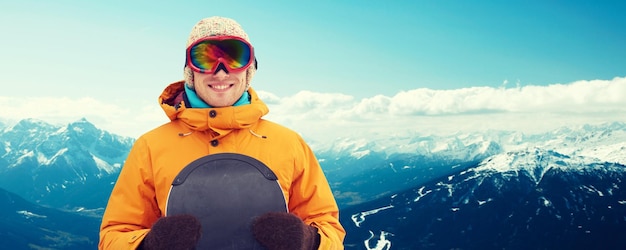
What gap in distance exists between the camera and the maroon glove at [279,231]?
4.79 meters

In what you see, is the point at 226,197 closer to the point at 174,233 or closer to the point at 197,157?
the point at 174,233

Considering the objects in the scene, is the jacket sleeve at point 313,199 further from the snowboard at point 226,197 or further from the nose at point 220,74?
the nose at point 220,74

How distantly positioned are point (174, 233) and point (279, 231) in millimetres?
1089

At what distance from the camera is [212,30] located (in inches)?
235

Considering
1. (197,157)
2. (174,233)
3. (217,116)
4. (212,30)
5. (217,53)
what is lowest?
(174,233)

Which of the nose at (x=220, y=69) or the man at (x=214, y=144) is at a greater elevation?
the nose at (x=220, y=69)

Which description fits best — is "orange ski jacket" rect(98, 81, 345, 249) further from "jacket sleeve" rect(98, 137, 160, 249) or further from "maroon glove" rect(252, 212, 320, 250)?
"maroon glove" rect(252, 212, 320, 250)

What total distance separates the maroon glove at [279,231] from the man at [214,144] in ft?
0.96

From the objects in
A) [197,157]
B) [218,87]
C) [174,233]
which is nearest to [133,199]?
[197,157]

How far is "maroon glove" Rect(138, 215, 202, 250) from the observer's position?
4.65m

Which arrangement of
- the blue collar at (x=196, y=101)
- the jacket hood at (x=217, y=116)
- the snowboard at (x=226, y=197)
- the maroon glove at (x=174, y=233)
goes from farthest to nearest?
the blue collar at (x=196, y=101)
the jacket hood at (x=217, y=116)
the snowboard at (x=226, y=197)
the maroon glove at (x=174, y=233)

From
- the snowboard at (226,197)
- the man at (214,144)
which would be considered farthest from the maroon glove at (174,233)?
the man at (214,144)

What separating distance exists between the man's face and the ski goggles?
8cm

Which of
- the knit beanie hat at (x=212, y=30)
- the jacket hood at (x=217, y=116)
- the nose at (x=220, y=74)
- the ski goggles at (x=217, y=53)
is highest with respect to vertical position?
the knit beanie hat at (x=212, y=30)
